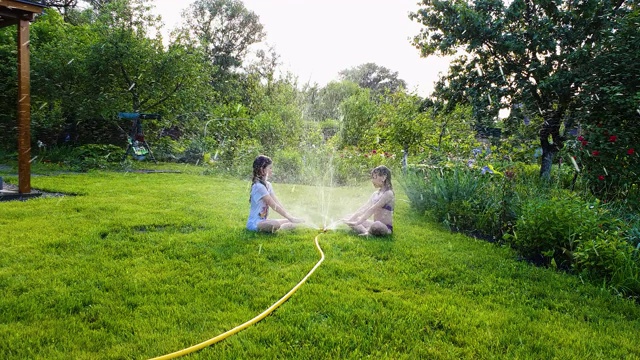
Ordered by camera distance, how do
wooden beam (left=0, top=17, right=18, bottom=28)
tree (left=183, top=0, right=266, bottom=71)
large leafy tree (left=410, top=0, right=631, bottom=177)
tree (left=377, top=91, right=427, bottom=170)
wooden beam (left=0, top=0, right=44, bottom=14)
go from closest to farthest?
wooden beam (left=0, top=0, right=44, bottom=14) → wooden beam (left=0, top=17, right=18, bottom=28) → large leafy tree (left=410, top=0, right=631, bottom=177) → tree (left=377, top=91, right=427, bottom=170) → tree (left=183, top=0, right=266, bottom=71)

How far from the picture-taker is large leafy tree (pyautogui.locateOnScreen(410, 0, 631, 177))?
801cm

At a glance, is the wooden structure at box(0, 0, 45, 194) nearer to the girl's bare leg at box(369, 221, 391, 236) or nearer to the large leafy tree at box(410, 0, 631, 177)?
the girl's bare leg at box(369, 221, 391, 236)

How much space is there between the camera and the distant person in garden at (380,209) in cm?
497

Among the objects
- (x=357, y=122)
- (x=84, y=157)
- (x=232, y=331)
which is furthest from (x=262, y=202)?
(x=357, y=122)

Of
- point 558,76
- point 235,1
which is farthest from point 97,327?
point 235,1

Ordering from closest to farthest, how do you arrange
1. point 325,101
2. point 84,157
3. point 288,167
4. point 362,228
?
point 362,228 → point 288,167 → point 84,157 → point 325,101

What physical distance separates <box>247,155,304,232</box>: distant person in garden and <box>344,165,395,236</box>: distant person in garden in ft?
2.82

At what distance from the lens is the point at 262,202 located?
16.0ft

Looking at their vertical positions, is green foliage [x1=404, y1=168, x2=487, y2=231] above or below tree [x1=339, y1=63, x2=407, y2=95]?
below

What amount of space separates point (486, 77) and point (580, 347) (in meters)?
8.09

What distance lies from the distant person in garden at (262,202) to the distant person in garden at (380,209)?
858 mm

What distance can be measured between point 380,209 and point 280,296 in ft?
7.72

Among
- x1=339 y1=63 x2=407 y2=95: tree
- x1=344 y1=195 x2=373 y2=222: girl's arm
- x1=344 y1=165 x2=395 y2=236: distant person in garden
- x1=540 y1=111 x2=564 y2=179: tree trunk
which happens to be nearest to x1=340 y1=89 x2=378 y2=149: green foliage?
x1=540 y1=111 x2=564 y2=179: tree trunk

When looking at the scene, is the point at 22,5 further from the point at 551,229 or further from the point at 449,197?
the point at 551,229
